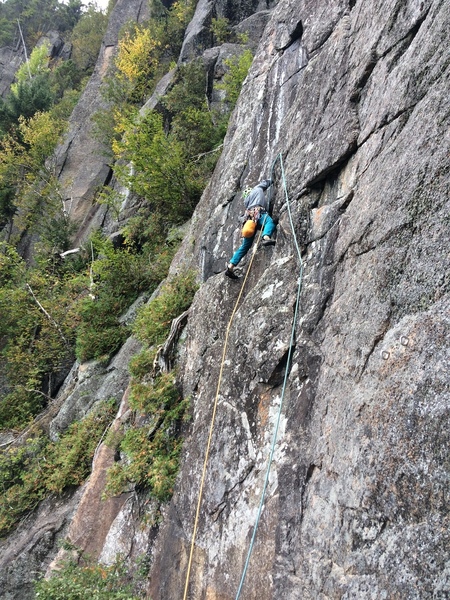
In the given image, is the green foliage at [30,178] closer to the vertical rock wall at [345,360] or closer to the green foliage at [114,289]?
the green foliage at [114,289]

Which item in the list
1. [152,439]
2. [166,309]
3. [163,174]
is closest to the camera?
[152,439]

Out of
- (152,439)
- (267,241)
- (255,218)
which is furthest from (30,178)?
(152,439)

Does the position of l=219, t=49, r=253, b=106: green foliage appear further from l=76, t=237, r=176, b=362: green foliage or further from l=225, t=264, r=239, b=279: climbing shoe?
l=225, t=264, r=239, b=279: climbing shoe

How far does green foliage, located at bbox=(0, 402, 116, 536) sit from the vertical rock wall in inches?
133

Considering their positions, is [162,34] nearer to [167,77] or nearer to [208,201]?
[167,77]

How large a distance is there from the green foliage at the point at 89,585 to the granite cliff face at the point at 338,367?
326 millimetres

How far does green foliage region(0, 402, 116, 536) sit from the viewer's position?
8750 millimetres

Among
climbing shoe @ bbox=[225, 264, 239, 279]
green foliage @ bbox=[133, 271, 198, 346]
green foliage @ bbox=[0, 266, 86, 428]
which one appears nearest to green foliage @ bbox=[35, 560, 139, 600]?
green foliage @ bbox=[133, 271, 198, 346]

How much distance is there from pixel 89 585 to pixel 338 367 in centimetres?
469

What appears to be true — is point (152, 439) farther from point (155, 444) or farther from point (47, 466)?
point (47, 466)

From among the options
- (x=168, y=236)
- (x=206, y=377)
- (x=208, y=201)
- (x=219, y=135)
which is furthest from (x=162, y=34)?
(x=206, y=377)

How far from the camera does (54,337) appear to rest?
13438 millimetres

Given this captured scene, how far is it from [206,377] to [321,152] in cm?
374

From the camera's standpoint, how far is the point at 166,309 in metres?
8.66
